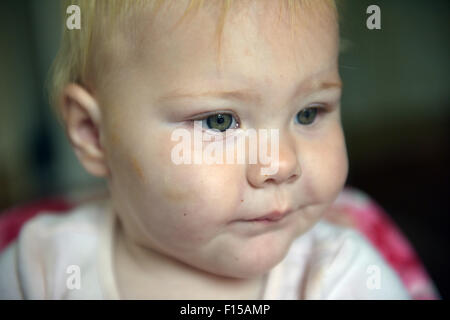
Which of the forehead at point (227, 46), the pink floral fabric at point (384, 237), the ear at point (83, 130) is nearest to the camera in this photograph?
the forehead at point (227, 46)

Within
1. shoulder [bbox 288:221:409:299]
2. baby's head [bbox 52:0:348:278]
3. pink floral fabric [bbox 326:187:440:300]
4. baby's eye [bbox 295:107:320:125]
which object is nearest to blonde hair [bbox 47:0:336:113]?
baby's head [bbox 52:0:348:278]

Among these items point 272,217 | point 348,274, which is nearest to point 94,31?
point 272,217

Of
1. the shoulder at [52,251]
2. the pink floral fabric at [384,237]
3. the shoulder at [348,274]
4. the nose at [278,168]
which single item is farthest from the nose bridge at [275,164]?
the pink floral fabric at [384,237]

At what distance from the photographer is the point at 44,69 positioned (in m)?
1.83

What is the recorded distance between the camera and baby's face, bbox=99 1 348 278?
63 cm

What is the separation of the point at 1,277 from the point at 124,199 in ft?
1.13

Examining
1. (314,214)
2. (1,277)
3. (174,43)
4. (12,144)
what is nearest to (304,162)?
(314,214)

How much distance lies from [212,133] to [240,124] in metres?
0.04

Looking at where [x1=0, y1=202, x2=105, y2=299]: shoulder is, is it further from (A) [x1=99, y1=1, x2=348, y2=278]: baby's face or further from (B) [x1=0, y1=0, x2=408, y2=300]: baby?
(A) [x1=99, y1=1, x2=348, y2=278]: baby's face

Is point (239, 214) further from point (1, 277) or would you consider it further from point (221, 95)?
point (1, 277)

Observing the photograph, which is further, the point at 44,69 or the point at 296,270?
the point at 44,69

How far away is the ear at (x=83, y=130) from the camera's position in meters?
0.79

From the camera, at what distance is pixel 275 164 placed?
0.64 meters

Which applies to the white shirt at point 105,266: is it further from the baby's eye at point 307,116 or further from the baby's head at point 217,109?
the baby's eye at point 307,116
